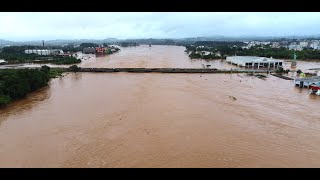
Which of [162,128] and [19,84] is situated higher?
[19,84]

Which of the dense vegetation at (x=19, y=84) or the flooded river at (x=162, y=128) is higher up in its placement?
the dense vegetation at (x=19, y=84)

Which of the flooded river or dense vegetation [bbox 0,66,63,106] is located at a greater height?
dense vegetation [bbox 0,66,63,106]

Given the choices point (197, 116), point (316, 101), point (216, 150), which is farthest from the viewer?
point (316, 101)

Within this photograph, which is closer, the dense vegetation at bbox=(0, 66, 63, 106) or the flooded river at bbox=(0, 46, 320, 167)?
the flooded river at bbox=(0, 46, 320, 167)

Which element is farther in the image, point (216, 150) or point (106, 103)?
point (106, 103)

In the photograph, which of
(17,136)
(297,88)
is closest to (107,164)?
(17,136)

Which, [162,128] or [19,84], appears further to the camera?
[19,84]

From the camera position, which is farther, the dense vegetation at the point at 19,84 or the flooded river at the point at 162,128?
the dense vegetation at the point at 19,84
